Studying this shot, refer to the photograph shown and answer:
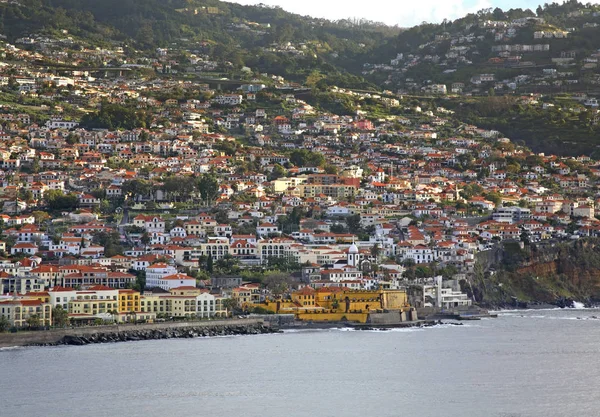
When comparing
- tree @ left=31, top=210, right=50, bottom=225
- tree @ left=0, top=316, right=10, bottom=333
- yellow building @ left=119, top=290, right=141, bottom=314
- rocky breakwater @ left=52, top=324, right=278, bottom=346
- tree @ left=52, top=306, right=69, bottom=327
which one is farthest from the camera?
tree @ left=31, top=210, right=50, bottom=225

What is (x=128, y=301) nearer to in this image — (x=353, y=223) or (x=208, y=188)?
(x=208, y=188)

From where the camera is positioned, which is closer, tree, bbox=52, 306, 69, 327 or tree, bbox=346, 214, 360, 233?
tree, bbox=52, 306, 69, 327

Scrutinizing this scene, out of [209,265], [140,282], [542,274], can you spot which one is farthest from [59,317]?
[542,274]

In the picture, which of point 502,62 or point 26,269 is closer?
point 26,269

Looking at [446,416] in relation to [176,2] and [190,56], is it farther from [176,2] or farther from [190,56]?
[176,2]

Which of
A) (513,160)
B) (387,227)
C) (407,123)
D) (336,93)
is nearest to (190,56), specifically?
(336,93)

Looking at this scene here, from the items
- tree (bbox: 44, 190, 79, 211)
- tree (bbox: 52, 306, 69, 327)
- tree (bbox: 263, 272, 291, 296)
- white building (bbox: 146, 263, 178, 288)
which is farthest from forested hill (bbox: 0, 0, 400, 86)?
tree (bbox: 52, 306, 69, 327)

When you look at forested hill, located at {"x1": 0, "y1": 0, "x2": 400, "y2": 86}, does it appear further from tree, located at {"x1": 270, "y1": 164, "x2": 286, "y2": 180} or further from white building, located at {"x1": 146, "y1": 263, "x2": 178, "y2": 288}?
white building, located at {"x1": 146, "y1": 263, "x2": 178, "y2": 288}
